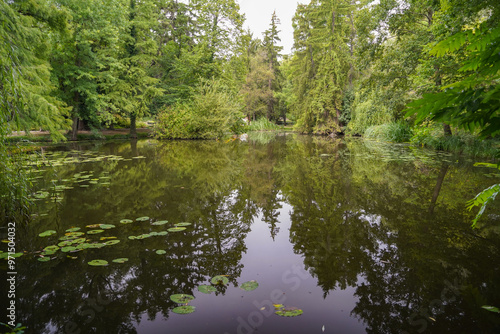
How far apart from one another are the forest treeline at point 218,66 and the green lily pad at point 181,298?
2.11m

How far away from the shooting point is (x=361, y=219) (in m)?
4.21

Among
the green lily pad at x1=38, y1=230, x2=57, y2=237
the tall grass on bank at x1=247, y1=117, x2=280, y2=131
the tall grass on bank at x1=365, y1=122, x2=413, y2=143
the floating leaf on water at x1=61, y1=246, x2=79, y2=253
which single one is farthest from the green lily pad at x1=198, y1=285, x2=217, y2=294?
the tall grass on bank at x1=247, y1=117, x2=280, y2=131

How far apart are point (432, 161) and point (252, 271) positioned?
9809 millimetres

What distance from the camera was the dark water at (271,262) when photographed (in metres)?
2.08

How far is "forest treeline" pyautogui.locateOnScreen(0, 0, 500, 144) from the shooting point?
12.3 feet

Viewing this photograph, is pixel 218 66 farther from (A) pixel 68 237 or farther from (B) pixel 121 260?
(B) pixel 121 260

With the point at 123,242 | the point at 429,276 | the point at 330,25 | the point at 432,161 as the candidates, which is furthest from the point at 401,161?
the point at 330,25

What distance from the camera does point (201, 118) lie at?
1909 cm

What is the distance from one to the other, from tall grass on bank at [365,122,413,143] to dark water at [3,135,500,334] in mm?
12462

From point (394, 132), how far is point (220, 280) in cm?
1844

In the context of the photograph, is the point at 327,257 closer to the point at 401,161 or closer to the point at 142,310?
the point at 142,310

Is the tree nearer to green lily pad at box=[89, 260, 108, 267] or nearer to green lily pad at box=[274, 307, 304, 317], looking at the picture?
green lily pad at box=[89, 260, 108, 267]

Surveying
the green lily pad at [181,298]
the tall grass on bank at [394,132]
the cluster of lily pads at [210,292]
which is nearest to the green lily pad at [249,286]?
the cluster of lily pads at [210,292]

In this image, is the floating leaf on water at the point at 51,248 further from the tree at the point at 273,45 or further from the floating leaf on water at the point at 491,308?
the tree at the point at 273,45
